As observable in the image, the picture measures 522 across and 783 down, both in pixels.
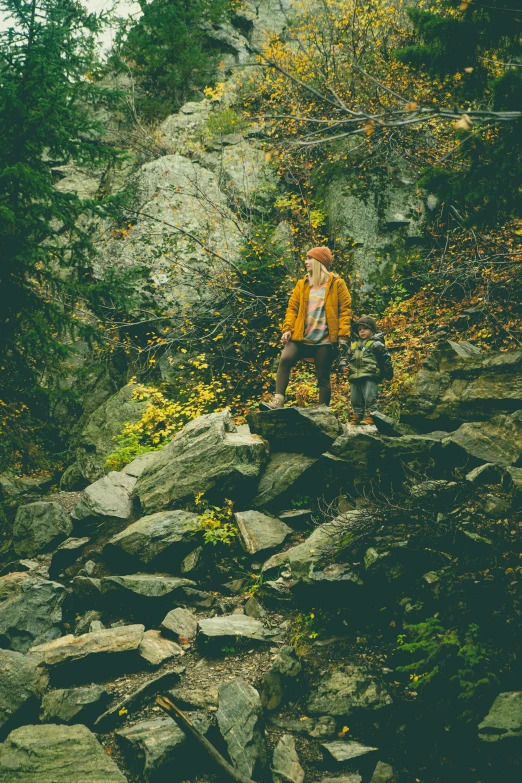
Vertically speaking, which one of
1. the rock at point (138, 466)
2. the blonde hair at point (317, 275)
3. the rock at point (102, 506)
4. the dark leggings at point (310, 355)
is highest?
the blonde hair at point (317, 275)

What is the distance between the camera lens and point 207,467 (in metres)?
6.86

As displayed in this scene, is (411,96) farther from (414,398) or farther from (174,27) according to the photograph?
(414,398)

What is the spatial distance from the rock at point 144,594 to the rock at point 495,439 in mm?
3226

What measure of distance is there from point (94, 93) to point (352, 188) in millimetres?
5593

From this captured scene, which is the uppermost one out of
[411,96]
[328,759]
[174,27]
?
[174,27]

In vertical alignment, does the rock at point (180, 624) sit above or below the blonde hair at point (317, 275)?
below

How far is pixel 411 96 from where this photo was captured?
39.9 feet

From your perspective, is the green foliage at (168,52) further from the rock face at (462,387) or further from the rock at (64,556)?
the rock at (64,556)

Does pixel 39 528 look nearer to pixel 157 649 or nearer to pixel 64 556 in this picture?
pixel 64 556

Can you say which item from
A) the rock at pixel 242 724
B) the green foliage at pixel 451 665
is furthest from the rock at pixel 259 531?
the green foliage at pixel 451 665

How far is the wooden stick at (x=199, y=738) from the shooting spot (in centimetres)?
364

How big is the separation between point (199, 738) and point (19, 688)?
1737mm

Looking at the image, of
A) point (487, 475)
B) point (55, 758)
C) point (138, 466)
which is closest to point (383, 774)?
point (55, 758)

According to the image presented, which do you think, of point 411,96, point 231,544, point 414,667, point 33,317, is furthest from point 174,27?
point 414,667
